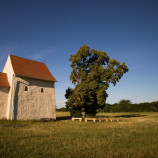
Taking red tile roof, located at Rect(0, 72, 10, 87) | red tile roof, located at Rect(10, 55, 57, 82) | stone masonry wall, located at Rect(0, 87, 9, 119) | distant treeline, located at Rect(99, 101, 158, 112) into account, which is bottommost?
distant treeline, located at Rect(99, 101, 158, 112)

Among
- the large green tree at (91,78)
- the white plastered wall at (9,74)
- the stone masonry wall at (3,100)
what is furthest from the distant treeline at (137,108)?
the stone masonry wall at (3,100)

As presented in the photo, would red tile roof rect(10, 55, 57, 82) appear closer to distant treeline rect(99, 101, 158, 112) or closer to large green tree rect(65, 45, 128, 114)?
large green tree rect(65, 45, 128, 114)

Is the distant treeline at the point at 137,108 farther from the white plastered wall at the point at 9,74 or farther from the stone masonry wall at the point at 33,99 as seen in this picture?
the white plastered wall at the point at 9,74

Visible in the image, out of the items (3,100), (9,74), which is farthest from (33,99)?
(9,74)

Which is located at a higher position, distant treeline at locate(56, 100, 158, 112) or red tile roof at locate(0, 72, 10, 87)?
red tile roof at locate(0, 72, 10, 87)

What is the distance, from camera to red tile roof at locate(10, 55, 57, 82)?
18594mm

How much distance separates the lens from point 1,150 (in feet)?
16.5

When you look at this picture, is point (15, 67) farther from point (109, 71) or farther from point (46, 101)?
point (109, 71)

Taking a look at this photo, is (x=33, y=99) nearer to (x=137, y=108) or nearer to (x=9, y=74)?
(x=9, y=74)

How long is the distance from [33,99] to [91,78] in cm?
887

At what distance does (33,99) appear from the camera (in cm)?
1873

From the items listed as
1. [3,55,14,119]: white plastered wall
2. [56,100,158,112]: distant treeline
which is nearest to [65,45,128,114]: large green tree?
[3,55,14,119]: white plastered wall

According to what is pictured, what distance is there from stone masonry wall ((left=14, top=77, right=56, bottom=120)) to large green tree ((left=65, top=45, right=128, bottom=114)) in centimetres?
304

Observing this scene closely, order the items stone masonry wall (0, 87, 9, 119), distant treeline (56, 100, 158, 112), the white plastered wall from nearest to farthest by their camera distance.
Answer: the white plastered wall
stone masonry wall (0, 87, 9, 119)
distant treeline (56, 100, 158, 112)
